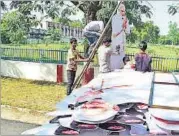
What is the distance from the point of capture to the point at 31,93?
11367 millimetres

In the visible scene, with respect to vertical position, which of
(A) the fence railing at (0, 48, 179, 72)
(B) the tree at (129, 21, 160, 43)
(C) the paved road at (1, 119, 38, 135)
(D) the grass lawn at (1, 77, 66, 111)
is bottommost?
(C) the paved road at (1, 119, 38, 135)

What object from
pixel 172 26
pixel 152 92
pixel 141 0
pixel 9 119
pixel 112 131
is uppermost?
pixel 141 0

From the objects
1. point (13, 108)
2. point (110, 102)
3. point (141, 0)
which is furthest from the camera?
point (141, 0)

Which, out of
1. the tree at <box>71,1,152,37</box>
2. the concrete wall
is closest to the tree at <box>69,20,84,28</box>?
the tree at <box>71,1,152,37</box>

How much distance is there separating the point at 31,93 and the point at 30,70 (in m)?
2.67

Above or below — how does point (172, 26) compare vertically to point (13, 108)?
above

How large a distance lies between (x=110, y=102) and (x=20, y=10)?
10334mm

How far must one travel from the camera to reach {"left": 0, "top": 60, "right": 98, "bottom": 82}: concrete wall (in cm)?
1341

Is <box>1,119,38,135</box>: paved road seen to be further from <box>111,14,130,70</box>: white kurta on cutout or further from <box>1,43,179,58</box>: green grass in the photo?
<box>1,43,179,58</box>: green grass

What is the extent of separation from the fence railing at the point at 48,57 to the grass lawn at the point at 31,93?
0.94 meters

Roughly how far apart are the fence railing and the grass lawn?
941 millimetres

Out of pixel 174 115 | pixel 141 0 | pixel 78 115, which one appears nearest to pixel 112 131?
pixel 78 115

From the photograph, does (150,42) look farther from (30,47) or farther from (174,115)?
(174,115)

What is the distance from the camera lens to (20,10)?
1311 cm
